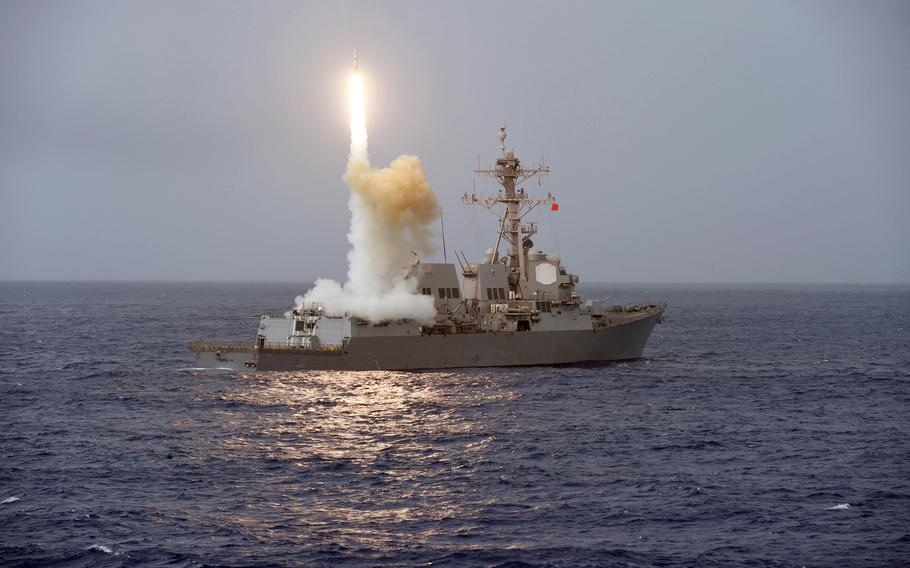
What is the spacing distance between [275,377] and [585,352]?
15783mm

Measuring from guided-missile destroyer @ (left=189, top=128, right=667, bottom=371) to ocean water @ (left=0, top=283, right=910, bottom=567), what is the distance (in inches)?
44.6

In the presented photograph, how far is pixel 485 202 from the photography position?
49.7 m

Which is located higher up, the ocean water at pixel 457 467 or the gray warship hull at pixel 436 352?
the gray warship hull at pixel 436 352

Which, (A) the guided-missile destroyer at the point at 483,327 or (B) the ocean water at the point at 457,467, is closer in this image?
(B) the ocean water at the point at 457,467

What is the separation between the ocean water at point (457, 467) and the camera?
18.1 m

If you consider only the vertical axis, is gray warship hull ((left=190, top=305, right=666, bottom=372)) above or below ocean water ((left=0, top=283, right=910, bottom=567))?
above

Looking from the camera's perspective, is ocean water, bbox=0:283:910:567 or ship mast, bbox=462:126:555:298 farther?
ship mast, bbox=462:126:555:298

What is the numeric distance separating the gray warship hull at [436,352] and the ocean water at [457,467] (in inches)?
32.7

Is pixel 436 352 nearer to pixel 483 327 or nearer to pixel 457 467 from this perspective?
pixel 483 327

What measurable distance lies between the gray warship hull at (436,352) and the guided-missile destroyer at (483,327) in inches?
2.0

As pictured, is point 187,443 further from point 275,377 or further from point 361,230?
point 361,230

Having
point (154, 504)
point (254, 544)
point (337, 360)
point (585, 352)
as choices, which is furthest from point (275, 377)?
point (254, 544)

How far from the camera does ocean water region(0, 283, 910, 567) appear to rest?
18.1 meters

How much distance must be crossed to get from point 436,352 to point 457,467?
1710cm
